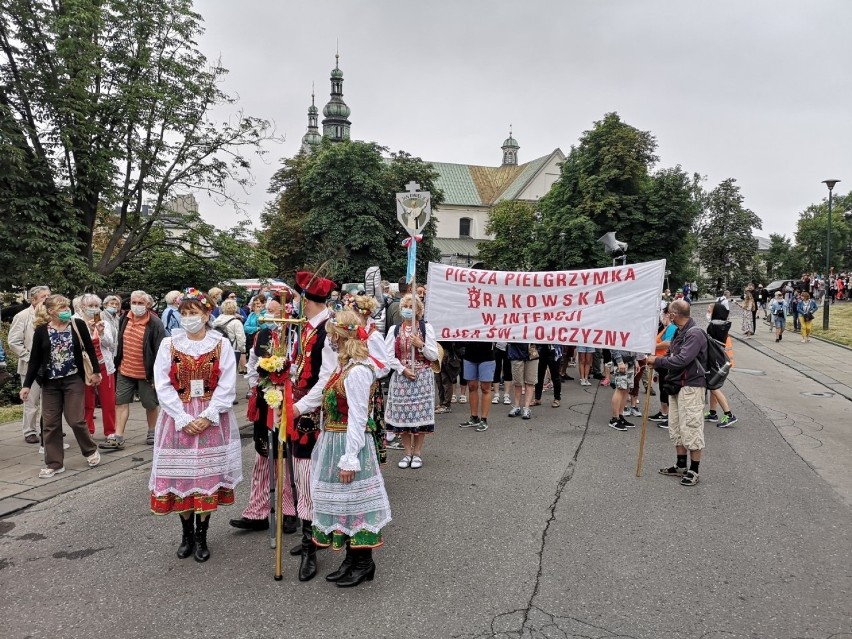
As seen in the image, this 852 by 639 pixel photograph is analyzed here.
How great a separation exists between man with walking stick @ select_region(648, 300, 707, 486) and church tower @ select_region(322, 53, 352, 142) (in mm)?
69523

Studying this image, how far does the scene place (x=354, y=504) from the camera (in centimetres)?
376

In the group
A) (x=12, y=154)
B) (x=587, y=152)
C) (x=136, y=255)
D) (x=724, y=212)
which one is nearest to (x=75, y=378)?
(x=12, y=154)

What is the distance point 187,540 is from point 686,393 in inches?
188

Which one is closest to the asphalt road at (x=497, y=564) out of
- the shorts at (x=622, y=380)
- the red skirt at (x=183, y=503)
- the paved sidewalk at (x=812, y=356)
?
the red skirt at (x=183, y=503)

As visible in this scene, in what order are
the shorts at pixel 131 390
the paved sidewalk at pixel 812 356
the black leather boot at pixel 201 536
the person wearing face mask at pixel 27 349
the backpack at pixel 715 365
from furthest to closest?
the paved sidewalk at pixel 812 356
the person wearing face mask at pixel 27 349
the shorts at pixel 131 390
the backpack at pixel 715 365
the black leather boot at pixel 201 536

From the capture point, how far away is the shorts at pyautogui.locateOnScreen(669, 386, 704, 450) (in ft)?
19.1

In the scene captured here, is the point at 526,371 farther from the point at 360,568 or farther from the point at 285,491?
the point at 360,568

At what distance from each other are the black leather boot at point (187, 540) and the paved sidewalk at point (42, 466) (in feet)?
6.81

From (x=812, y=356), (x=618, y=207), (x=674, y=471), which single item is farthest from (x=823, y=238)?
(x=674, y=471)

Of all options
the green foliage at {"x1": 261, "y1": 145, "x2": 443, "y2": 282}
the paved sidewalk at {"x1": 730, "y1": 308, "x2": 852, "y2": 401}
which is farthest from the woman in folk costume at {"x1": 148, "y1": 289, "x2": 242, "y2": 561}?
the green foliage at {"x1": 261, "y1": 145, "x2": 443, "y2": 282}

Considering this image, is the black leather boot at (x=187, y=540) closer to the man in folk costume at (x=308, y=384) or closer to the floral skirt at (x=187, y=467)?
the floral skirt at (x=187, y=467)

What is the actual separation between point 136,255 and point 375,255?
20.7m

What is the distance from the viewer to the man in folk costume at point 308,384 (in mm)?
3941

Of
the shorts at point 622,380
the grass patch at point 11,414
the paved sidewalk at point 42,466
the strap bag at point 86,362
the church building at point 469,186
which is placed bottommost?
the grass patch at point 11,414
